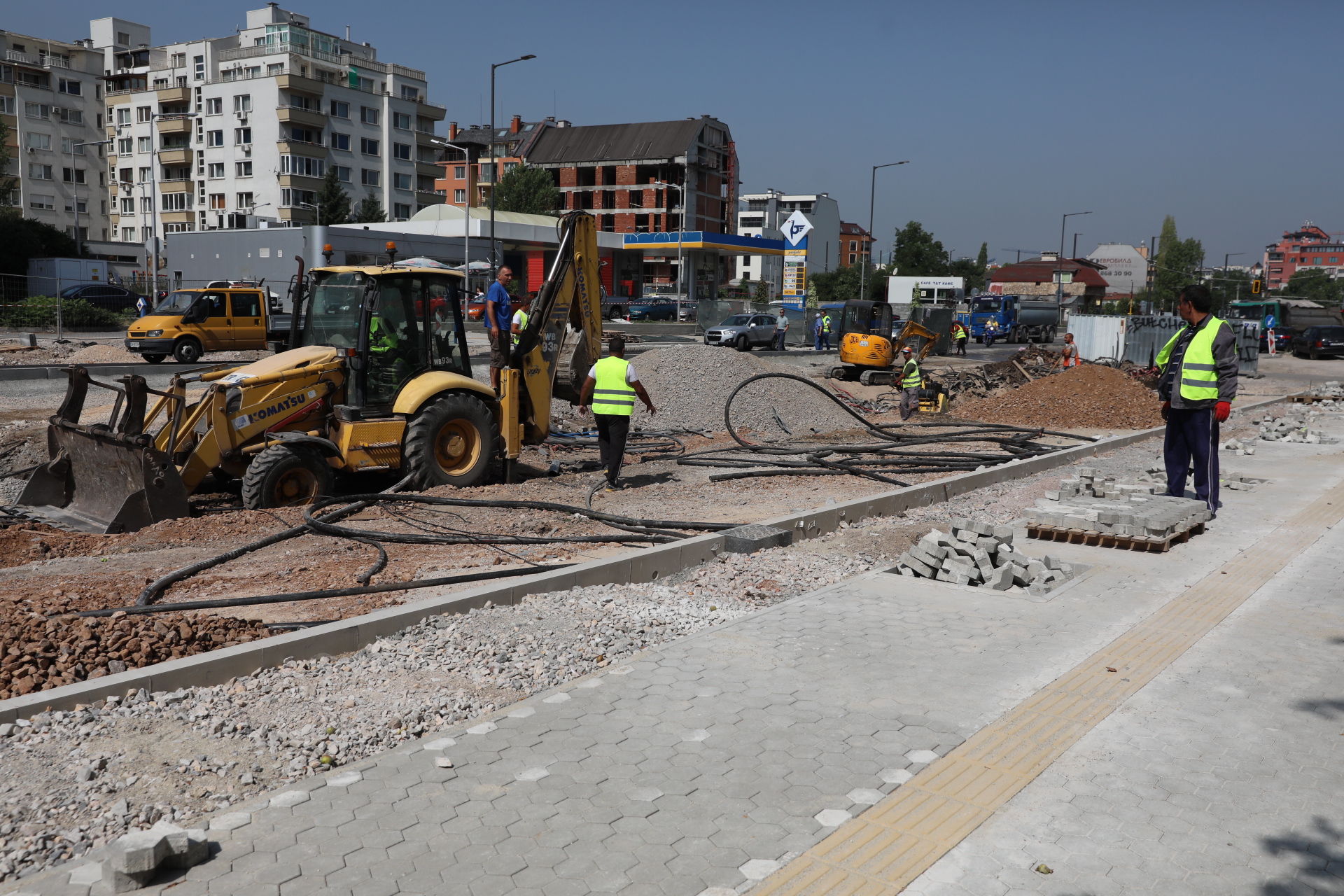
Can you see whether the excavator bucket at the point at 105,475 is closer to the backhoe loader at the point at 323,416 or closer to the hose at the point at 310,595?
the backhoe loader at the point at 323,416

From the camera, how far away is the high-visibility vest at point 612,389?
10.9 m

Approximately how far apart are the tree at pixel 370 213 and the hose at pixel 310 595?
64.3 meters

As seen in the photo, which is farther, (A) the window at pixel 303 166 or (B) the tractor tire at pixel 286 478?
(A) the window at pixel 303 166

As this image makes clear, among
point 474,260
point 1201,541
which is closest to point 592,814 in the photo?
point 1201,541

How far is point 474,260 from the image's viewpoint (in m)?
54.4

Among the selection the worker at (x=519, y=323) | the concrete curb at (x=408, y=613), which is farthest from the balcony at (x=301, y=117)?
the concrete curb at (x=408, y=613)

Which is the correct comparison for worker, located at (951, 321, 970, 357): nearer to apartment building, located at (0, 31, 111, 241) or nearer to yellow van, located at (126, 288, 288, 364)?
yellow van, located at (126, 288, 288, 364)

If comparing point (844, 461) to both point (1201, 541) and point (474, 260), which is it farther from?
point (474, 260)

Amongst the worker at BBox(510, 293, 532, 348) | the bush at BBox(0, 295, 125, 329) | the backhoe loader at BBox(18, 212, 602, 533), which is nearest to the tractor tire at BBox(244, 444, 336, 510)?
the backhoe loader at BBox(18, 212, 602, 533)

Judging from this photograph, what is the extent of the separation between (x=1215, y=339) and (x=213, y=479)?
9633 millimetres

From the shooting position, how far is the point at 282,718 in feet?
15.5

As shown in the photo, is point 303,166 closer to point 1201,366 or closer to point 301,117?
point 301,117

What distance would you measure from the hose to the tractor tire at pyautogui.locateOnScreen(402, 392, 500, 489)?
3.43 meters

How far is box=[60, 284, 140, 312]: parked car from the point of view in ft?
115
